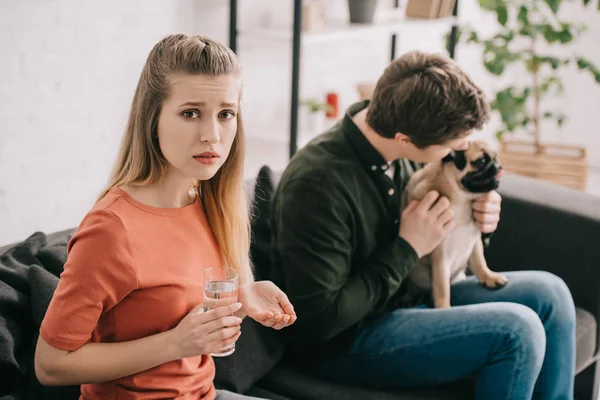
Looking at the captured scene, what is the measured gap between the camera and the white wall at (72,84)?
2.21 meters

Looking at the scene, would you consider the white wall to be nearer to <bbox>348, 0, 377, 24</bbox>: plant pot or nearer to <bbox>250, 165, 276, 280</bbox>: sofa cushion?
<bbox>348, 0, 377, 24</bbox>: plant pot

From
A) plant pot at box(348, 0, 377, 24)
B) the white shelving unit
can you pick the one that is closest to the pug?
the white shelving unit

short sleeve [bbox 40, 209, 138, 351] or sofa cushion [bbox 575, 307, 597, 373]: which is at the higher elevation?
short sleeve [bbox 40, 209, 138, 351]

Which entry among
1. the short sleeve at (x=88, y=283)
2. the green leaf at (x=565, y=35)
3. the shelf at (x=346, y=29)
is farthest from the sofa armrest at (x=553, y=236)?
the green leaf at (x=565, y=35)

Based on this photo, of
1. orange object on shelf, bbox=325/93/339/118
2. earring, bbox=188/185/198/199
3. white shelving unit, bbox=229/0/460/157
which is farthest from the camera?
orange object on shelf, bbox=325/93/339/118

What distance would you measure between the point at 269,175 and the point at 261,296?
2.51 feet

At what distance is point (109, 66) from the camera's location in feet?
8.12

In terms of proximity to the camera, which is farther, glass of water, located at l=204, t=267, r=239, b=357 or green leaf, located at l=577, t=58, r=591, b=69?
green leaf, located at l=577, t=58, r=591, b=69

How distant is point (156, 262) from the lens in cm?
121

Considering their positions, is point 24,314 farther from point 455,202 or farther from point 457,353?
point 455,202

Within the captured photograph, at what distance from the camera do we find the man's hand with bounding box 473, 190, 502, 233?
74.9 inches

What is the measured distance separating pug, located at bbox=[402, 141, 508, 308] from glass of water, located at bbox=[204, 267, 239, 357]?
789 mm

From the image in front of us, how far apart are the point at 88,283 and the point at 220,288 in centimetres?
21

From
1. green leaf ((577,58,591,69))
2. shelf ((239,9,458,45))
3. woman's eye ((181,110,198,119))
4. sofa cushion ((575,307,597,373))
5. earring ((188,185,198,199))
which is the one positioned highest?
shelf ((239,9,458,45))
